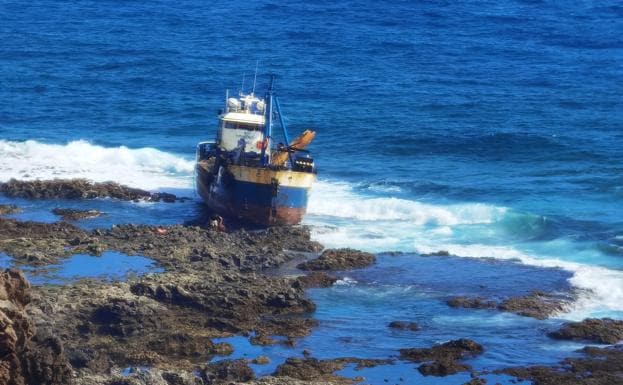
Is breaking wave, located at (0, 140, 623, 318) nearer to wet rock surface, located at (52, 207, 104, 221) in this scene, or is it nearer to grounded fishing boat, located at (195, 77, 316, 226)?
grounded fishing boat, located at (195, 77, 316, 226)

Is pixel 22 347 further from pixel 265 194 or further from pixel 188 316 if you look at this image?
pixel 265 194

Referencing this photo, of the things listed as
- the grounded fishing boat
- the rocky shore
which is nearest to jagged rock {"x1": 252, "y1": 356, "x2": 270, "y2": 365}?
the rocky shore

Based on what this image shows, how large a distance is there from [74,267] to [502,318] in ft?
40.7

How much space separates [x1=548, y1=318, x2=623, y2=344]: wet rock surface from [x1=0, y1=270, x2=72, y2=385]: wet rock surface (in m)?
13.3

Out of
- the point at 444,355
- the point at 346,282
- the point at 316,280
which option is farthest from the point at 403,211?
the point at 444,355

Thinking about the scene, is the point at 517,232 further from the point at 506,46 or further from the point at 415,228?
the point at 506,46

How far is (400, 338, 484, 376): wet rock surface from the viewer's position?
88.9 feet

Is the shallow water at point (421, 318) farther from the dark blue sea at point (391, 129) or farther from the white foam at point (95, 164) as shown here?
the white foam at point (95, 164)

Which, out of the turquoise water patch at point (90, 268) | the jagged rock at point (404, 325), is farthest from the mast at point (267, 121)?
the jagged rock at point (404, 325)

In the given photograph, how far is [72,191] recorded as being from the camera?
46.1 m

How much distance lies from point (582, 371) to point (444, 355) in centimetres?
328

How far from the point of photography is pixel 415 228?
43594mm

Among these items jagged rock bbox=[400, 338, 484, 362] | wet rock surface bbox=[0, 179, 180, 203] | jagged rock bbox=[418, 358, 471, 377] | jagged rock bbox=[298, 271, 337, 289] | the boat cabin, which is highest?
the boat cabin

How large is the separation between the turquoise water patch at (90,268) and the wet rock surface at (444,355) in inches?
364
